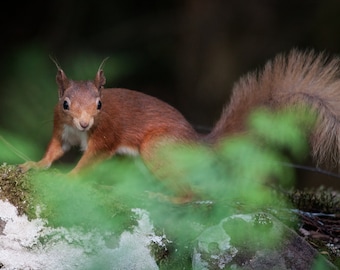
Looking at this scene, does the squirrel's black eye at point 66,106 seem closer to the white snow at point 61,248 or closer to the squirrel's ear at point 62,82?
the squirrel's ear at point 62,82

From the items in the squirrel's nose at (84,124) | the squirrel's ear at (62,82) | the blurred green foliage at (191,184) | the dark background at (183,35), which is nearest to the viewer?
the blurred green foliage at (191,184)

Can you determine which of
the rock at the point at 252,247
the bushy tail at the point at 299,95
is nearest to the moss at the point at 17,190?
the rock at the point at 252,247

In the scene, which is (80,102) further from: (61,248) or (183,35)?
(183,35)

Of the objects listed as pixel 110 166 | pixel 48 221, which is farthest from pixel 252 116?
pixel 48 221

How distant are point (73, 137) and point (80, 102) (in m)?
0.26

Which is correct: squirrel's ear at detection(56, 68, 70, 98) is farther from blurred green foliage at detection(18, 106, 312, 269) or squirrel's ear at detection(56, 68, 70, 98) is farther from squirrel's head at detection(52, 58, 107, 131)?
blurred green foliage at detection(18, 106, 312, 269)

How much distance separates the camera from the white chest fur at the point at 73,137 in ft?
8.96

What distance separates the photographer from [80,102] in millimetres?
2543

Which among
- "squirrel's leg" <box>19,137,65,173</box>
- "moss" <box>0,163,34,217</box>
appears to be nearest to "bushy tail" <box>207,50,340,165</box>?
"squirrel's leg" <box>19,137,65,173</box>

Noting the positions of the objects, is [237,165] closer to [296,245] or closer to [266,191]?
[266,191]

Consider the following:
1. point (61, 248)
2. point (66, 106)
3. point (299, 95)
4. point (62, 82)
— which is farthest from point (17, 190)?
point (299, 95)

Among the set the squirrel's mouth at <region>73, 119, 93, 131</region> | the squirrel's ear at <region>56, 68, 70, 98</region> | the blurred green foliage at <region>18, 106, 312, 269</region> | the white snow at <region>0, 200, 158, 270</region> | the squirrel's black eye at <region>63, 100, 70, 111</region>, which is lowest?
the white snow at <region>0, 200, 158, 270</region>

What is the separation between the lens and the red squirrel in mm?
2639

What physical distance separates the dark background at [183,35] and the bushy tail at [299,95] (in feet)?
7.43
